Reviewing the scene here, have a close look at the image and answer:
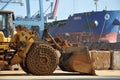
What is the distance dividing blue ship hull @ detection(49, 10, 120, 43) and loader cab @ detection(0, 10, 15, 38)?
36673mm

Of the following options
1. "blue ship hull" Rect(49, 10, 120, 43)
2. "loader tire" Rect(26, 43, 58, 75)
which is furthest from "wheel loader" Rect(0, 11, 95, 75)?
"blue ship hull" Rect(49, 10, 120, 43)

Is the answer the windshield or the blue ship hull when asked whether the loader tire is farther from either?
the blue ship hull

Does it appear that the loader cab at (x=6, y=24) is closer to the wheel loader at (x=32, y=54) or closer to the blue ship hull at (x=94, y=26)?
the wheel loader at (x=32, y=54)

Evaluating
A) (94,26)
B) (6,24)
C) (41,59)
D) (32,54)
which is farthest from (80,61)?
(94,26)

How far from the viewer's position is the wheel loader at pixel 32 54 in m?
14.6

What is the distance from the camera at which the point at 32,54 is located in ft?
48.3

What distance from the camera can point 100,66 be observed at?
20734mm

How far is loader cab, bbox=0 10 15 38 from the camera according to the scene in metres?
15.0

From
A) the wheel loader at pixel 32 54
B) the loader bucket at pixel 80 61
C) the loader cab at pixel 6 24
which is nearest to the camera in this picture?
the wheel loader at pixel 32 54

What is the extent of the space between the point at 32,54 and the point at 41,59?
1.33 feet

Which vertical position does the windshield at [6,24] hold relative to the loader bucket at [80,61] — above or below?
above

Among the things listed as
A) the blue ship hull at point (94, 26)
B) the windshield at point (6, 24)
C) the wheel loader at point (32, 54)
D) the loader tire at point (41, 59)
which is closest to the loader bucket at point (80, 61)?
the wheel loader at point (32, 54)

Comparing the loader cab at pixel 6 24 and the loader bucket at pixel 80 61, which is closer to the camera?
the loader bucket at pixel 80 61

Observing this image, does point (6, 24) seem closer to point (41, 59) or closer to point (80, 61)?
point (41, 59)
